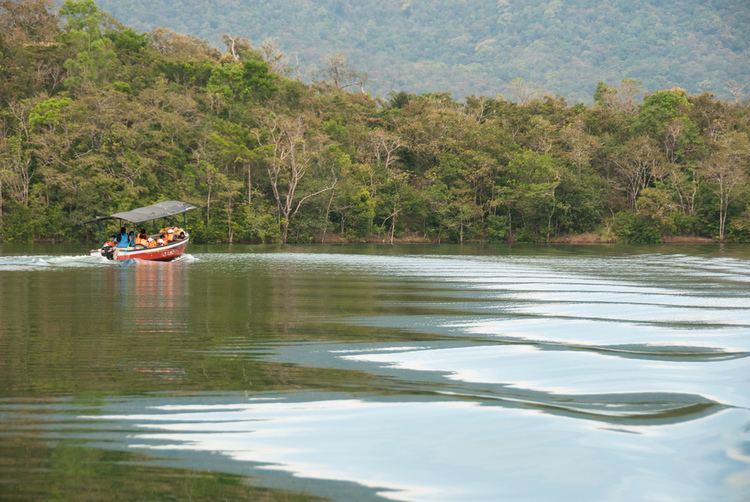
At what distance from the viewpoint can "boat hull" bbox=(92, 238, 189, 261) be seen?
111 feet

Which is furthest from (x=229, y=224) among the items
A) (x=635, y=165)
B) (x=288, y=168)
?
(x=635, y=165)

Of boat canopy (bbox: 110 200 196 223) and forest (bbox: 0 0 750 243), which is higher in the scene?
forest (bbox: 0 0 750 243)

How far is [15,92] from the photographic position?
6312 centimetres

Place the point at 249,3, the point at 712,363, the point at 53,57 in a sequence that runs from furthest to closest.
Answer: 1. the point at 249,3
2. the point at 53,57
3. the point at 712,363

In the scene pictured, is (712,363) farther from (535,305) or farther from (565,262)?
(565,262)

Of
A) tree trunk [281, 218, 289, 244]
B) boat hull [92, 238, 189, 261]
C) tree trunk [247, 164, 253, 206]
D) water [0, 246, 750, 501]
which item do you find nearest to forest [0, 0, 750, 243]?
tree trunk [247, 164, 253, 206]

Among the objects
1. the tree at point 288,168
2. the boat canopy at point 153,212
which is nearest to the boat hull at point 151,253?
the boat canopy at point 153,212

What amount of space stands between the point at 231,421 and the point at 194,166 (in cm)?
5375

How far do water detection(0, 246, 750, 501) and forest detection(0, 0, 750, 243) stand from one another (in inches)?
1626

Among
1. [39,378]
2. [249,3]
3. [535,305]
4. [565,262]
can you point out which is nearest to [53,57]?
[565,262]

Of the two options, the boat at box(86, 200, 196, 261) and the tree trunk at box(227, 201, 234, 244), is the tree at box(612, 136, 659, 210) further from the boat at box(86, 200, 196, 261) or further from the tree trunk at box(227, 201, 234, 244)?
the boat at box(86, 200, 196, 261)

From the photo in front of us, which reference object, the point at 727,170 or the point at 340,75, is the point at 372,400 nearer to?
the point at 727,170

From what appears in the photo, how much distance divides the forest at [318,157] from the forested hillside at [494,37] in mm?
76397

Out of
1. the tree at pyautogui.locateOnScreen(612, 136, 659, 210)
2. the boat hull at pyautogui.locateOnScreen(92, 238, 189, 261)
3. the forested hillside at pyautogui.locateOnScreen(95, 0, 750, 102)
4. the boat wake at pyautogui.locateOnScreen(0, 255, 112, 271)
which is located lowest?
the boat wake at pyautogui.locateOnScreen(0, 255, 112, 271)
